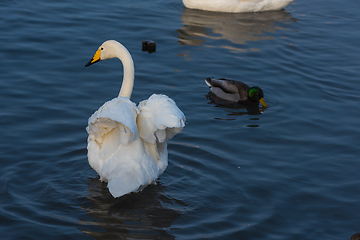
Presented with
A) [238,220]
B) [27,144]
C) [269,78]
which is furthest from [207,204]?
[269,78]

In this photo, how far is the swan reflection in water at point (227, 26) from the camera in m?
13.4

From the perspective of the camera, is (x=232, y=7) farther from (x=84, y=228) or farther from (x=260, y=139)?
(x=84, y=228)

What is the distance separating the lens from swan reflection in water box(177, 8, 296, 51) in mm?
13367

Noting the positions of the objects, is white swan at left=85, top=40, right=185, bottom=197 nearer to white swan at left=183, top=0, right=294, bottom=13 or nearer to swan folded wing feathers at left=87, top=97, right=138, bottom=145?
swan folded wing feathers at left=87, top=97, right=138, bottom=145

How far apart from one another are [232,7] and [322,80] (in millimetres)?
5133

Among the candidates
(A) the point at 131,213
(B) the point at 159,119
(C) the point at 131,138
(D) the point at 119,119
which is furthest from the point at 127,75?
(A) the point at 131,213

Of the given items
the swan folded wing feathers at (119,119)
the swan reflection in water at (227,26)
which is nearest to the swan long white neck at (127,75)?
the swan folded wing feathers at (119,119)

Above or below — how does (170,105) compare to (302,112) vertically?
above

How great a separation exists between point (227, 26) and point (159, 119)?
907 cm

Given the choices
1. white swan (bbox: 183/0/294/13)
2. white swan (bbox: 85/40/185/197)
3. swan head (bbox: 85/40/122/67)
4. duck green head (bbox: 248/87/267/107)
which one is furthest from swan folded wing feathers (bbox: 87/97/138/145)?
white swan (bbox: 183/0/294/13)

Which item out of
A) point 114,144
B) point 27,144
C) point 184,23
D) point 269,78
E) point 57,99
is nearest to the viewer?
point 114,144

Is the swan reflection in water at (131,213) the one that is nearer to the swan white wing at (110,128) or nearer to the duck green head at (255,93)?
the swan white wing at (110,128)

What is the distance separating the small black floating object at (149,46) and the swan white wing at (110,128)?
5.49 m

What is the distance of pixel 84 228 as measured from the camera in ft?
19.3
